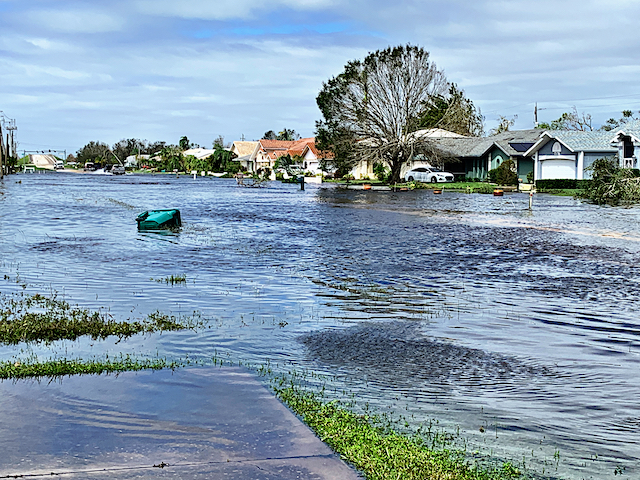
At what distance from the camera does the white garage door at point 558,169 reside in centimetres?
7225

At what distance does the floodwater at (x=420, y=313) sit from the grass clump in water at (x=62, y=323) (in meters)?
0.43

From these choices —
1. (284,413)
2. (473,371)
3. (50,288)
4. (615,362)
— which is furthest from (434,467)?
(50,288)

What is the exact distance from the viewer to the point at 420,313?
13.3 meters

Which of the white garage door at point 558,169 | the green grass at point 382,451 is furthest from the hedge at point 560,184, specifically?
the green grass at point 382,451

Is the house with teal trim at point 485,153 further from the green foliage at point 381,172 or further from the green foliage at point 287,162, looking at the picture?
the green foliage at point 287,162

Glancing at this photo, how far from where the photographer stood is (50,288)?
1497 centimetres

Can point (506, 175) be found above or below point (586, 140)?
below

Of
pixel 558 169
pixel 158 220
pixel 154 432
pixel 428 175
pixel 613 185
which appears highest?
pixel 558 169

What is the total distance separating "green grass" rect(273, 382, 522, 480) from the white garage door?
69.8 m

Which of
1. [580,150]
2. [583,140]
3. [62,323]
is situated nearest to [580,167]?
[580,150]

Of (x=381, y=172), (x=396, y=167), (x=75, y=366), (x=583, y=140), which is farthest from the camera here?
(x=381, y=172)

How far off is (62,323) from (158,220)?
20.7 meters

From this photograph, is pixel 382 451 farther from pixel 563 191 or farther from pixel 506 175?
pixel 506 175

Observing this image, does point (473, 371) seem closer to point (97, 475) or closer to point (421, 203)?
point (97, 475)
